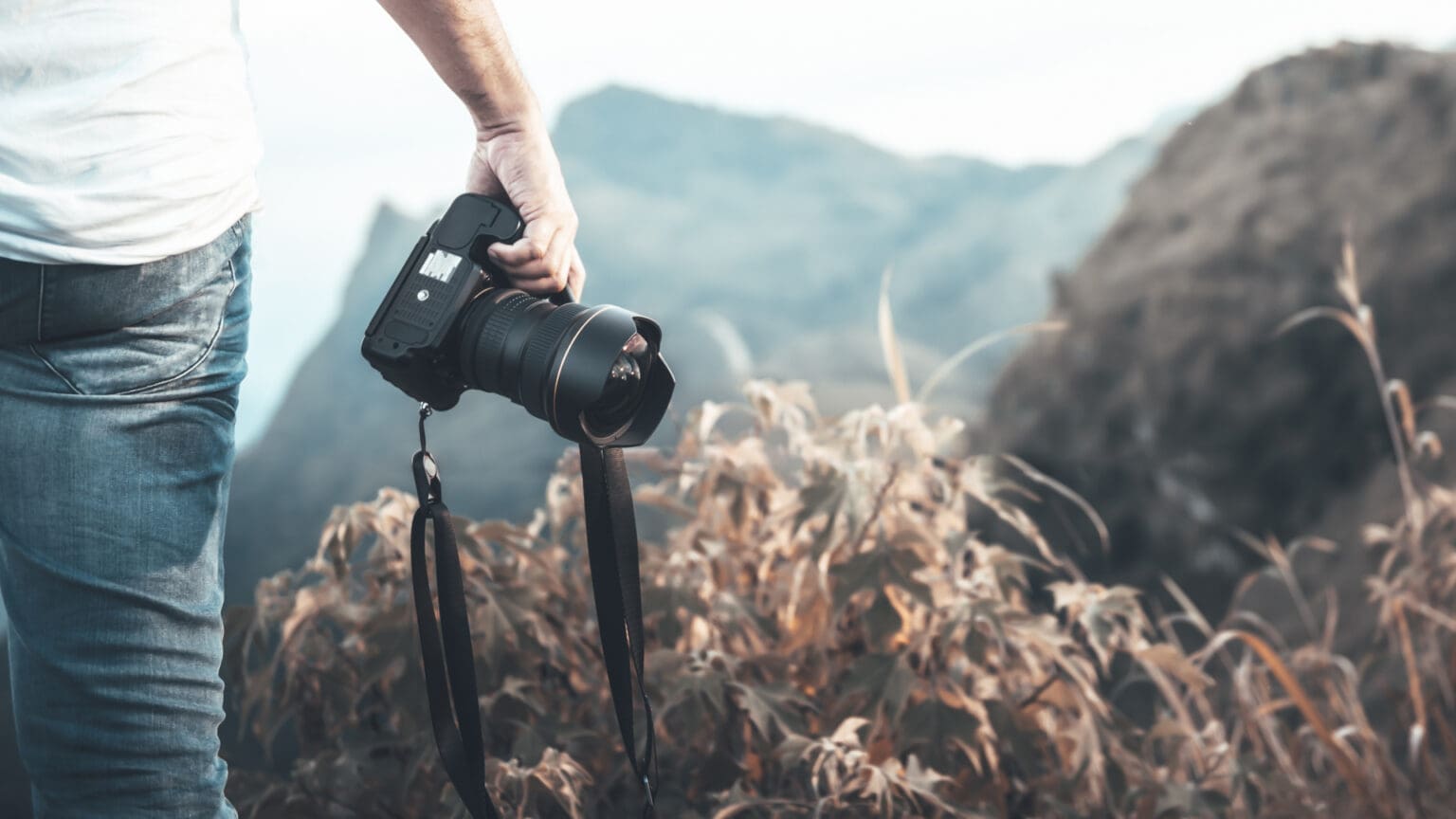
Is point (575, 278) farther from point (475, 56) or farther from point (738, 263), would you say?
point (738, 263)

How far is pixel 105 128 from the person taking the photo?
2.83 ft

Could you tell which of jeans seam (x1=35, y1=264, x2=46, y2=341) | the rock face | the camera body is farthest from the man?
the rock face

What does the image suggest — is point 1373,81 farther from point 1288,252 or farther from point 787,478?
point 787,478

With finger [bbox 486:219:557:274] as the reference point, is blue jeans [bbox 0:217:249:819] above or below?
below

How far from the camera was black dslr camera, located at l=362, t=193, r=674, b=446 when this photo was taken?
3.34ft

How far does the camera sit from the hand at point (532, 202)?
106 cm

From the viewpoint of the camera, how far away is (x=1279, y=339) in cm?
272

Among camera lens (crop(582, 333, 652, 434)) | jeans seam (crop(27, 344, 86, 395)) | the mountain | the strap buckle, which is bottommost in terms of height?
the mountain

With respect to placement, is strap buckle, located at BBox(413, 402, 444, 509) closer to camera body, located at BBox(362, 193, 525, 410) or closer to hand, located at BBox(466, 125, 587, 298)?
camera body, located at BBox(362, 193, 525, 410)

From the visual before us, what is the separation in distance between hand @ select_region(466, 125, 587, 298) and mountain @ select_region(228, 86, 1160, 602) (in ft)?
8.09

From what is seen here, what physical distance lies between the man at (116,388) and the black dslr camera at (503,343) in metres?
0.15

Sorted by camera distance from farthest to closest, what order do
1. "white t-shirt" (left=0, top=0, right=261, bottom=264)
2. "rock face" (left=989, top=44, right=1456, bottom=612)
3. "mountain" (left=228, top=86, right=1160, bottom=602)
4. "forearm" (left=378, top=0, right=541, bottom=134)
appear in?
"mountain" (left=228, top=86, right=1160, bottom=602) < "rock face" (left=989, top=44, right=1456, bottom=612) < "forearm" (left=378, top=0, right=541, bottom=134) < "white t-shirt" (left=0, top=0, right=261, bottom=264)

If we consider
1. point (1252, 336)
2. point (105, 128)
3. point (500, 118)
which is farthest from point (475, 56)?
point (1252, 336)

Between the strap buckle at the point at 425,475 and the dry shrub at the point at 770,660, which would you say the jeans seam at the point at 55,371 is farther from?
the dry shrub at the point at 770,660
